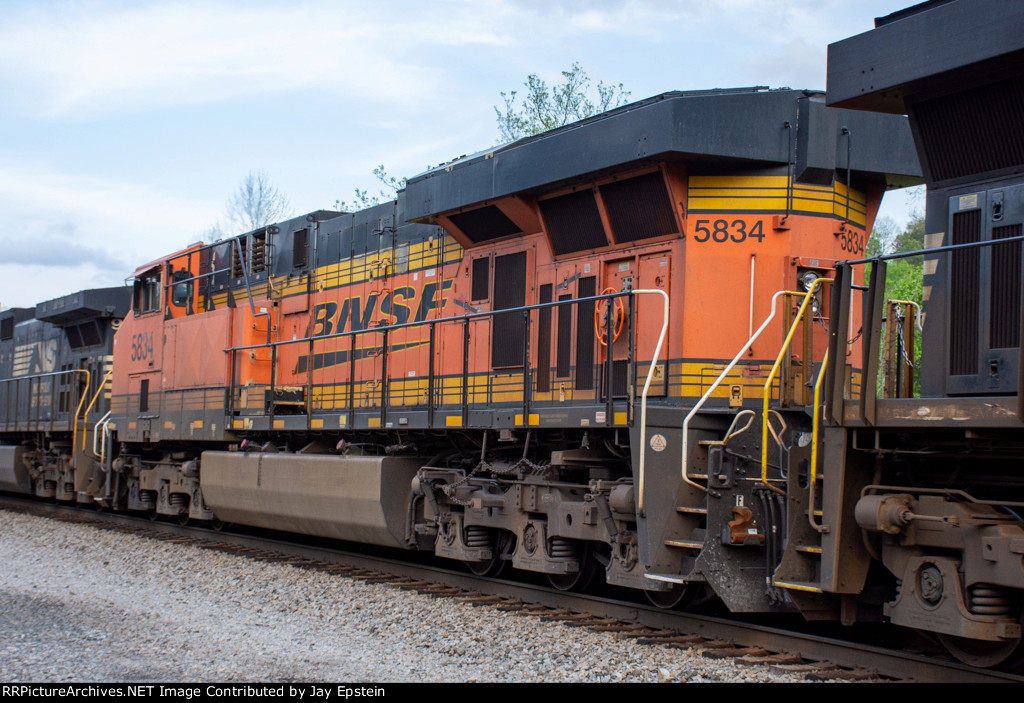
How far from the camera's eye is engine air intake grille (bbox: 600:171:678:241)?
7.73 metres

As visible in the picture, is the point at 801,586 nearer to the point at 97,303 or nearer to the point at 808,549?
the point at 808,549

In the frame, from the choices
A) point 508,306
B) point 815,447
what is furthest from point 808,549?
point 508,306

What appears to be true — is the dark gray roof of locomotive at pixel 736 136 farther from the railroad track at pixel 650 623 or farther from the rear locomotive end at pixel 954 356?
the railroad track at pixel 650 623

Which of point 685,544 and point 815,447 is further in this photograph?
point 685,544

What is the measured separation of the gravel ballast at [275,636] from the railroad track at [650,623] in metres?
0.24

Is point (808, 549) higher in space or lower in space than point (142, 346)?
lower

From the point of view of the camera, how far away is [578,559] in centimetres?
820

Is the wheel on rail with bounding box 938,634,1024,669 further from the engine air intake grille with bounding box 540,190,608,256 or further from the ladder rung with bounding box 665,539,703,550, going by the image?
the engine air intake grille with bounding box 540,190,608,256

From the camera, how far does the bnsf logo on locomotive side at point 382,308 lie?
33.6 ft

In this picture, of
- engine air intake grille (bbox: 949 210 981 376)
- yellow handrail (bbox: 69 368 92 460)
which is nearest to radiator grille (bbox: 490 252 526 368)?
engine air intake grille (bbox: 949 210 981 376)

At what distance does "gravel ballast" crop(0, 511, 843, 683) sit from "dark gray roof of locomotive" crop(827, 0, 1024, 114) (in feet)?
10.9

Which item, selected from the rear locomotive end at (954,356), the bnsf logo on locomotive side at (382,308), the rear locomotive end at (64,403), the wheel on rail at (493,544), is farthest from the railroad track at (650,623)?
the rear locomotive end at (64,403)

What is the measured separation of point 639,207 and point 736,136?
3.08 feet

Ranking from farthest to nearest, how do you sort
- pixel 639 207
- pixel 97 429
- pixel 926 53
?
pixel 97 429
pixel 639 207
pixel 926 53
